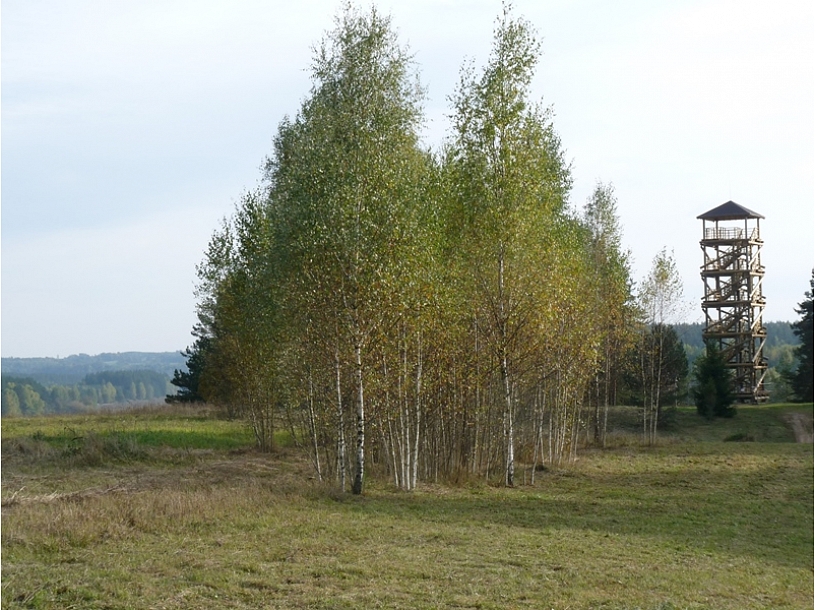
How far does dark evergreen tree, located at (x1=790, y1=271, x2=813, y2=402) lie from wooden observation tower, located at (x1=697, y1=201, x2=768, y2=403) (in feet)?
6.59

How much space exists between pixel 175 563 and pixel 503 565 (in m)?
3.72

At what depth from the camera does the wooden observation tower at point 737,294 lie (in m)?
42.8

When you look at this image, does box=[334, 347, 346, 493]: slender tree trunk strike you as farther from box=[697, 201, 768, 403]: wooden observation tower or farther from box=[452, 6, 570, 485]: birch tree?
box=[697, 201, 768, 403]: wooden observation tower

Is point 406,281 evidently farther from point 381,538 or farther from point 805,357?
point 805,357

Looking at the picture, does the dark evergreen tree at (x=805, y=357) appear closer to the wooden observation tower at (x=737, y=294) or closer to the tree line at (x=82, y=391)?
the wooden observation tower at (x=737, y=294)

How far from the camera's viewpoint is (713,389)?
125ft

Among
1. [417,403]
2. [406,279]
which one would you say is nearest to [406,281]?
[406,279]

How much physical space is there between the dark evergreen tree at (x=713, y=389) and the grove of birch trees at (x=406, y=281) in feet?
52.9

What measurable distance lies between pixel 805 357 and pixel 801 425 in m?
8.57

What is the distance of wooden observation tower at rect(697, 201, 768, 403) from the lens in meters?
42.8

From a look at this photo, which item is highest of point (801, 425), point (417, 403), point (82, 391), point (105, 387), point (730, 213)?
point (730, 213)

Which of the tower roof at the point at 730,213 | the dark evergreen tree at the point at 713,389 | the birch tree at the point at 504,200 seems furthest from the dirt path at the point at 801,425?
the birch tree at the point at 504,200

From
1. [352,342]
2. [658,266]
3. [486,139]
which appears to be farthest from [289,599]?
[658,266]

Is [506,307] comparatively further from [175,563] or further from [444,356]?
[175,563]
